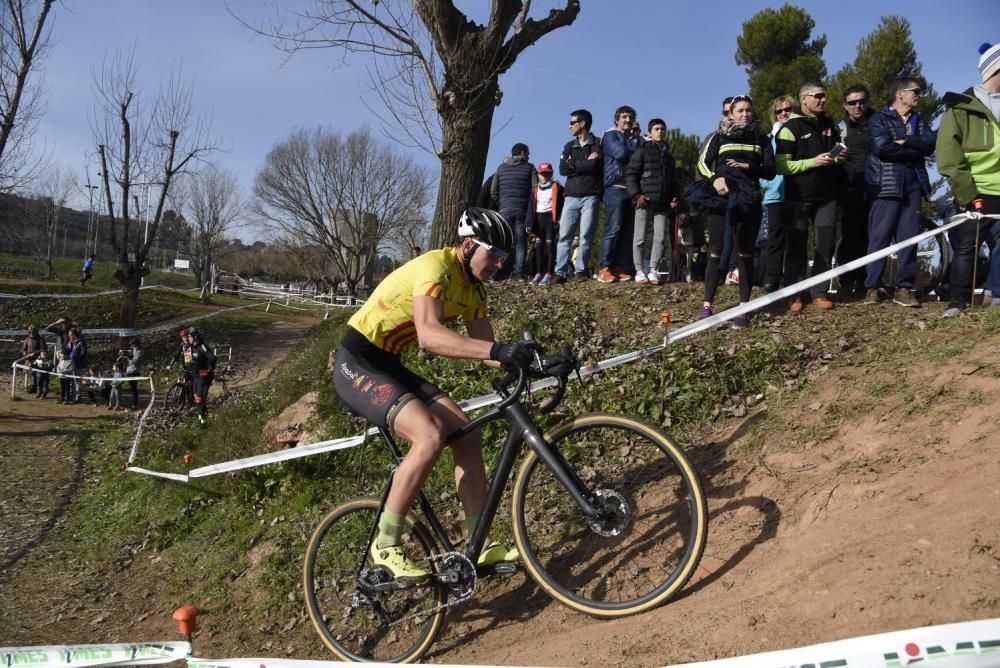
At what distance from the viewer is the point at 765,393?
227 inches

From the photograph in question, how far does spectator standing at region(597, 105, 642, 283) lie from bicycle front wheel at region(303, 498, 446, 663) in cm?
577

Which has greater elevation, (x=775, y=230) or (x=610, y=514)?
(x=775, y=230)

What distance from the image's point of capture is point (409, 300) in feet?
13.9

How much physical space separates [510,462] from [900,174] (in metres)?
5.61

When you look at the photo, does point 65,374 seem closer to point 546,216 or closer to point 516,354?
point 546,216

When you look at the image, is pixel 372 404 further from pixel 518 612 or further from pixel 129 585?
pixel 129 585

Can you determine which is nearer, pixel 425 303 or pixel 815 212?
pixel 425 303

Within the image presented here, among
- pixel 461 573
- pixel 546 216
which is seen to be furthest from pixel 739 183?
pixel 461 573

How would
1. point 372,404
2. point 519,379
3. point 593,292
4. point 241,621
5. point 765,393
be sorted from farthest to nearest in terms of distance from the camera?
point 593,292
point 765,393
point 241,621
point 372,404
point 519,379

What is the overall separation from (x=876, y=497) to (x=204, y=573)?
215 inches

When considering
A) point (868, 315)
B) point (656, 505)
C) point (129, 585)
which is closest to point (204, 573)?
point (129, 585)

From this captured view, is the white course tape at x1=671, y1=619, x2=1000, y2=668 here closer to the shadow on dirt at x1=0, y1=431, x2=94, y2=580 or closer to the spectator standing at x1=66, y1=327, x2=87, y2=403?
the shadow on dirt at x1=0, y1=431, x2=94, y2=580

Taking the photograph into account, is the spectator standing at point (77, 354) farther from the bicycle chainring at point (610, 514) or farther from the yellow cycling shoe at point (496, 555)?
the bicycle chainring at point (610, 514)

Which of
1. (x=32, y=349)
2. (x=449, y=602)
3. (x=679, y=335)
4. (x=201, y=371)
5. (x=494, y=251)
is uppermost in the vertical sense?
(x=494, y=251)
